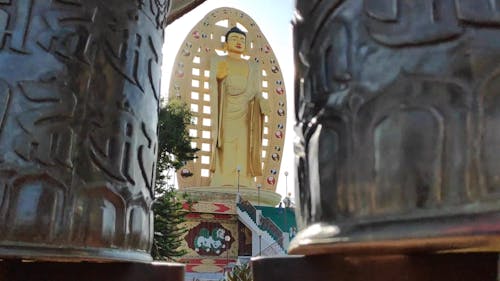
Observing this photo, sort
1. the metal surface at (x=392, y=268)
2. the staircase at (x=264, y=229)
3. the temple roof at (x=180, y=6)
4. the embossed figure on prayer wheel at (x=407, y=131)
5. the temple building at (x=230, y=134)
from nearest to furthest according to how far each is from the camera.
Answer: the embossed figure on prayer wheel at (x=407, y=131), the metal surface at (x=392, y=268), the temple roof at (x=180, y=6), the staircase at (x=264, y=229), the temple building at (x=230, y=134)

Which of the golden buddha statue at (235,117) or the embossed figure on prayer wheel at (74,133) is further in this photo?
the golden buddha statue at (235,117)

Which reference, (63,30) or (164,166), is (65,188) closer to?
(63,30)

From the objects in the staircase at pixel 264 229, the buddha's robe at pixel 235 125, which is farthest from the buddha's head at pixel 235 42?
the staircase at pixel 264 229

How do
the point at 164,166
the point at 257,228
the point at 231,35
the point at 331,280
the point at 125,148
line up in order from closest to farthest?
1. the point at 331,280
2. the point at 125,148
3. the point at 164,166
4. the point at 257,228
5. the point at 231,35

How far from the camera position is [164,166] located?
6.42 metres

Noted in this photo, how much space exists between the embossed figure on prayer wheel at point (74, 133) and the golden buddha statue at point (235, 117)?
11736 millimetres

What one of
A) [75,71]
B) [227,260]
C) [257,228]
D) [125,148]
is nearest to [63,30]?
[75,71]

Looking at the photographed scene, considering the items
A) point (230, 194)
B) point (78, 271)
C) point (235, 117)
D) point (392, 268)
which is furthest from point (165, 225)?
point (235, 117)

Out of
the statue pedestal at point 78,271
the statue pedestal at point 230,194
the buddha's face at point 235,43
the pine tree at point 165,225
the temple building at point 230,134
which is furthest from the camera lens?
the buddha's face at point 235,43

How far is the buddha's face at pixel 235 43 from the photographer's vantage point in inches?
504

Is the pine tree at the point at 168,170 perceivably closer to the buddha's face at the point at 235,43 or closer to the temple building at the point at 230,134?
the temple building at the point at 230,134

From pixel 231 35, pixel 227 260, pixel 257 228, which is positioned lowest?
pixel 227 260

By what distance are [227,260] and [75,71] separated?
35.1 ft

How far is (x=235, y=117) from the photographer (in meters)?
12.5
